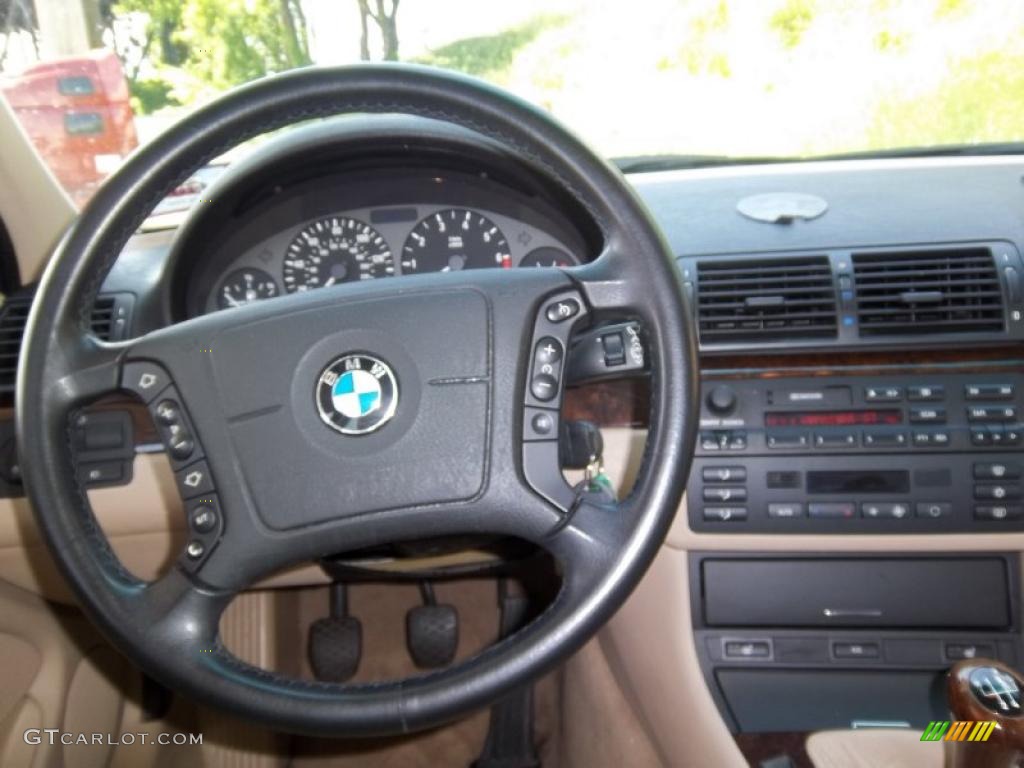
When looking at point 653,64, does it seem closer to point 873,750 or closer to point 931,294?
point 931,294

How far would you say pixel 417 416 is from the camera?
124 cm

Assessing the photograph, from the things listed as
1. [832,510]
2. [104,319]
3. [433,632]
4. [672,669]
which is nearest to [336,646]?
[433,632]

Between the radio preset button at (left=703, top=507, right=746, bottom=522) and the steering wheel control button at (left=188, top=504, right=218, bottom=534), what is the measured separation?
0.83 metres

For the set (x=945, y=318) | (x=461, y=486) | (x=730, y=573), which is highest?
(x=945, y=318)

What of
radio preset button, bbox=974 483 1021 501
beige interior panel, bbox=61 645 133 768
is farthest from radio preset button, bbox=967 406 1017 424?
beige interior panel, bbox=61 645 133 768

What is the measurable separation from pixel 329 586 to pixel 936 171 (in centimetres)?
161

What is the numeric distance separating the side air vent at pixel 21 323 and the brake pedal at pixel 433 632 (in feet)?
3.25

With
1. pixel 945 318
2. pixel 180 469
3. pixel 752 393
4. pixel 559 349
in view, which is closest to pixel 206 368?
pixel 180 469

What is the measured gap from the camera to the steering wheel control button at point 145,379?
4.08 ft

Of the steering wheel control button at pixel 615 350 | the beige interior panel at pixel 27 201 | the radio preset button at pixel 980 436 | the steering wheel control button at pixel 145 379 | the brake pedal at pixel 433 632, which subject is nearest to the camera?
the steering wheel control button at pixel 145 379

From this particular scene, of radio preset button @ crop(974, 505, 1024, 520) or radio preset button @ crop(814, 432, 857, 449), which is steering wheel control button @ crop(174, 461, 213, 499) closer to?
radio preset button @ crop(814, 432, 857, 449)

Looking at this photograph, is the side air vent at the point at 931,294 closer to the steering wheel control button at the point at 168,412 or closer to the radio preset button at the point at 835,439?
the radio preset button at the point at 835,439

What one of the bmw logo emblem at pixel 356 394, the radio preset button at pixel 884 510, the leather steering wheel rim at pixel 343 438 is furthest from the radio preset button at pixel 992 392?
the bmw logo emblem at pixel 356 394

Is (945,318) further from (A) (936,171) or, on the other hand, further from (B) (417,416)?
(B) (417,416)
